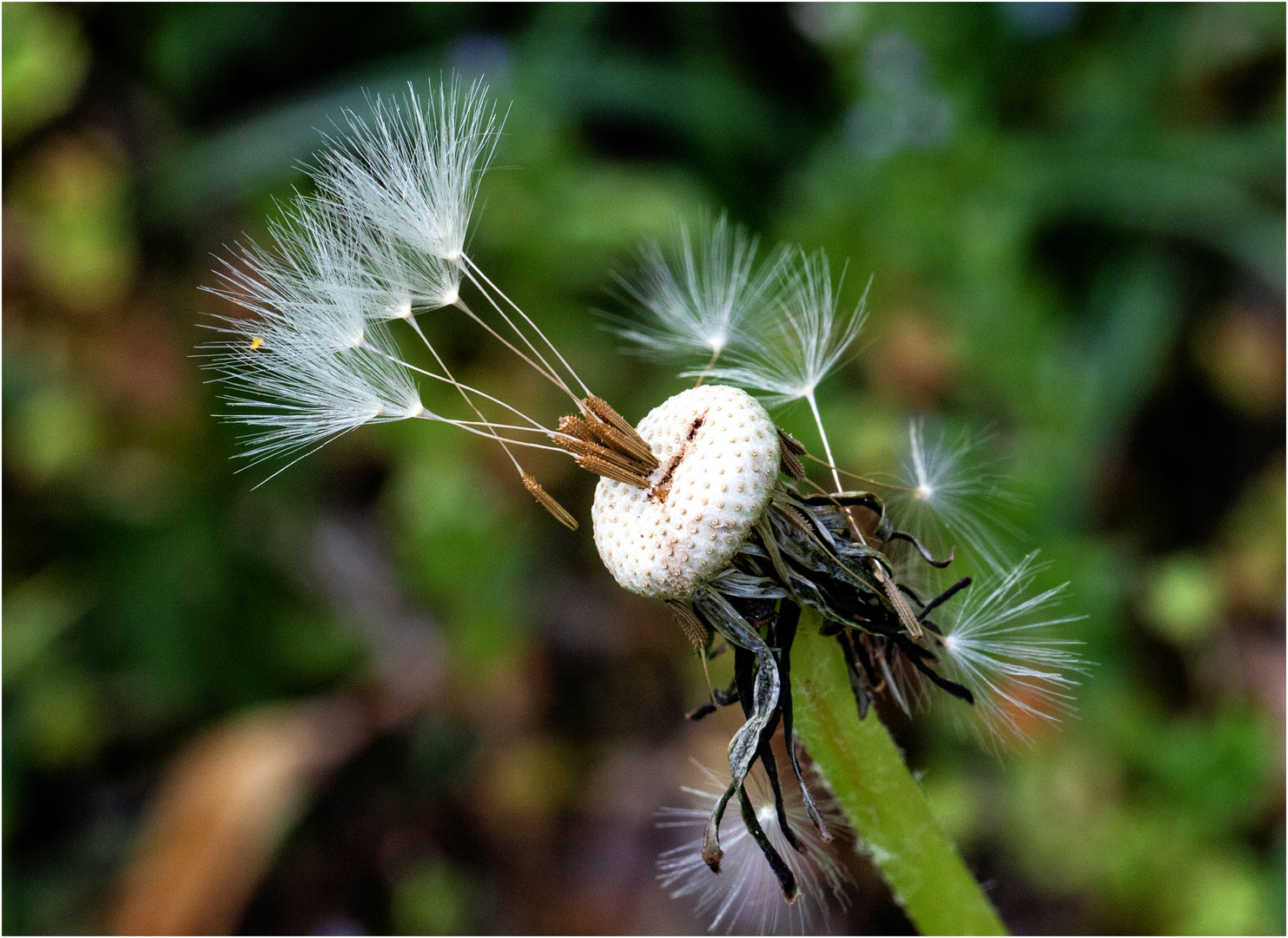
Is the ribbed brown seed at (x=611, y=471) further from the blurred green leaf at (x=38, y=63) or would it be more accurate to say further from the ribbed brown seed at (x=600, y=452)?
the blurred green leaf at (x=38, y=63)

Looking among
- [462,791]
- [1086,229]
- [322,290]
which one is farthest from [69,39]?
[1086,229]

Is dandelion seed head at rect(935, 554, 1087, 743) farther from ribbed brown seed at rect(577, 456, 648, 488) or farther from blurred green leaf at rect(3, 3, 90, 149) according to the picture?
blurred green leaf at rect(3, 3, 90, 149)

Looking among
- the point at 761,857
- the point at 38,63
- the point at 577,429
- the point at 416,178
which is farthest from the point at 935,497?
the point at 38,63

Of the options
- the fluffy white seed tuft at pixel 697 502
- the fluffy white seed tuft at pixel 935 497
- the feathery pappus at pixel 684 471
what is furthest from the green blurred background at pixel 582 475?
the fluffy white seed tuft at pixel 697 502

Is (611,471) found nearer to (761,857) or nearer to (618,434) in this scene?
(618,434)

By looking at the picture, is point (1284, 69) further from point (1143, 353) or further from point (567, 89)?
point (567, 89)

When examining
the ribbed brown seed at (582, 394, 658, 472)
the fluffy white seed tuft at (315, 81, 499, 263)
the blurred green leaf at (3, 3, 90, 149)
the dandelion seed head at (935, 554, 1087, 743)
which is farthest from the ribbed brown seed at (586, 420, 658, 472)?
the blurred green leaf at (3, 3, 90, 149)
